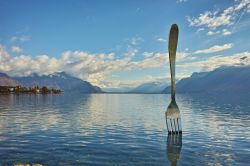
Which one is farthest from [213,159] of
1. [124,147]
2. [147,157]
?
[124,147]

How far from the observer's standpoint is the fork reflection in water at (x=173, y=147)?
36.0 metres

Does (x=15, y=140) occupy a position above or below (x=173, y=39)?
below

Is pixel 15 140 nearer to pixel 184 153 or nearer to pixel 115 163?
pixel 115 163

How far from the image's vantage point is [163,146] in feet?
143

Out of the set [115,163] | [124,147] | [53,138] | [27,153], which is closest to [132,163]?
[115,163]

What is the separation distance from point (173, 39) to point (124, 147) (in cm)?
1910

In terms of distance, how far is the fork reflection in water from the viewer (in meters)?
36.0

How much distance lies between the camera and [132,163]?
32.9 metres

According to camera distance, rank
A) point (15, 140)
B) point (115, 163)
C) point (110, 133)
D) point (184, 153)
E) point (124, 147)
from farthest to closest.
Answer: point (110, 133) < point (15, 140) < point (124, 147) < point (184, 153) < point (115, 163)

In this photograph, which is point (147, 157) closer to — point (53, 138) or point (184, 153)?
point (184, 153)

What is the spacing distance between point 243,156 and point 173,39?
20.7 m

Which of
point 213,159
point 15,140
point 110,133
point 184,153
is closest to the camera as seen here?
point 213,159

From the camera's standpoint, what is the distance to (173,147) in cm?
4253

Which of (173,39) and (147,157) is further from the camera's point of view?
(173,39)
